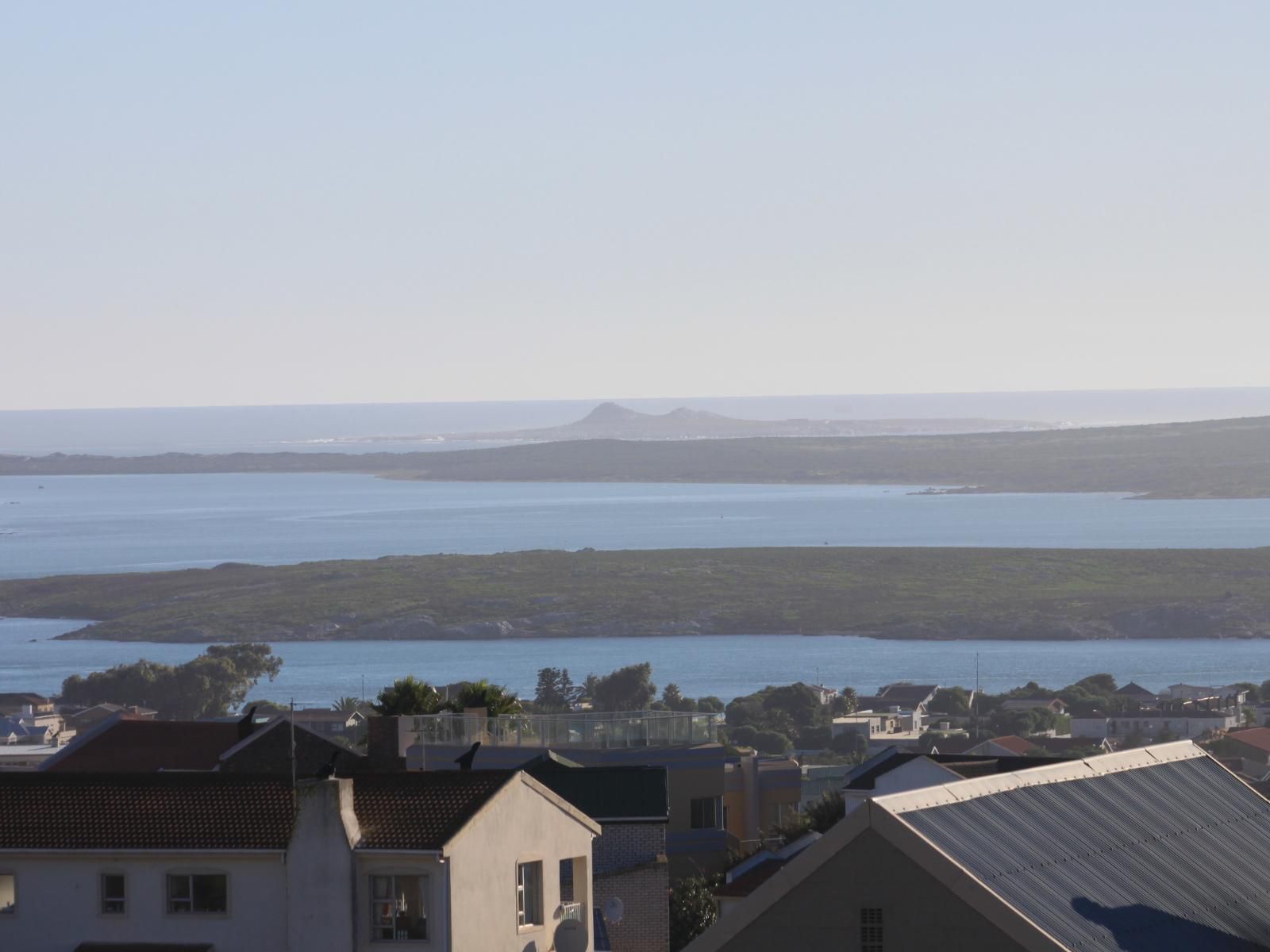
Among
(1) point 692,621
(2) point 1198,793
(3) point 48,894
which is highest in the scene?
(2) point 1198,793

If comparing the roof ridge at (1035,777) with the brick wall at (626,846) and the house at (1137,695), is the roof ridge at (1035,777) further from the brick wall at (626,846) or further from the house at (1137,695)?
the house at (1137,695)

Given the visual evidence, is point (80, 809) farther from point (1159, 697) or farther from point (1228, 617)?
point (1228, 617)

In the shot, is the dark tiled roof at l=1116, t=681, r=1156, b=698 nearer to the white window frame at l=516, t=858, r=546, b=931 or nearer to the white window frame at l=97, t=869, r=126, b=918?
the white window frame at l=516, t=858, r=546, b=931

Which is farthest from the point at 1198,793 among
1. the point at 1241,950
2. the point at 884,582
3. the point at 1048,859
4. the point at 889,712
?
the point at 884,582

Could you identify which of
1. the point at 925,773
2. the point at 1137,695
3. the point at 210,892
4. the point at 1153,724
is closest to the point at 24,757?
the point at 925,773

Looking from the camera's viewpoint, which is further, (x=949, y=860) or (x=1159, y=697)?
(x=1159, y=697)

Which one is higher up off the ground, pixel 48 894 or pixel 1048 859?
pixel 1048 859
